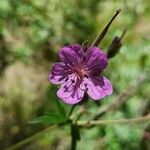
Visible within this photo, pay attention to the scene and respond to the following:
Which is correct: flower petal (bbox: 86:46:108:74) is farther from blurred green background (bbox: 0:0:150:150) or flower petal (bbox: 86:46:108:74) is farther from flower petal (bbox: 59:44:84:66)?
blurred green background (bbox: 0:0:150:150)

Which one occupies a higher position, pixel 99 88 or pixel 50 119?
pixel 99 88

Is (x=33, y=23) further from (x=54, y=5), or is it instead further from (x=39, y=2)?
(x=54, y=5)

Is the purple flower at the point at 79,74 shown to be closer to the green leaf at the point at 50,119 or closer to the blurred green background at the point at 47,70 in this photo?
the green leaf at the point at 50,119

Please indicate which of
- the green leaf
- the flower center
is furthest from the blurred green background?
the flower center

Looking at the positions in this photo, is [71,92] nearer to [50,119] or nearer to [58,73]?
[58,73]

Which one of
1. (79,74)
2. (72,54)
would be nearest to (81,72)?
(79,74)

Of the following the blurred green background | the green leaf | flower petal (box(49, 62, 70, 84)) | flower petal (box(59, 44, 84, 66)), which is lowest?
the blurred green background

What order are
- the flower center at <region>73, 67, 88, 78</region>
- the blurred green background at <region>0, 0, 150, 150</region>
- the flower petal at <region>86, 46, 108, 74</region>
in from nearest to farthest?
the flower petal at <region>86, 46, 108, 74</region>
the flower center at <region>73, 67, 88, 78</region>
the blurred green background at <region>0, 0, 150, 150</region>

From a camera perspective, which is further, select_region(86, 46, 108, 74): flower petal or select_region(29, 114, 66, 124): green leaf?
select_region(29, 114, 66, 124): green leaf
